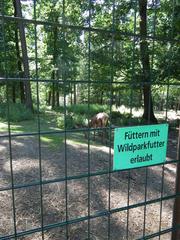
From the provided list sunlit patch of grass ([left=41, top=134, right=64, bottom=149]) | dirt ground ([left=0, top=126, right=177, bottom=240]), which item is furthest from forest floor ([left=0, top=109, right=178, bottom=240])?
sunlit patch of grass ([left=41, top=134, right=64, bottom=149])

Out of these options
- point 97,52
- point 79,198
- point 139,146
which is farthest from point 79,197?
point 97,52

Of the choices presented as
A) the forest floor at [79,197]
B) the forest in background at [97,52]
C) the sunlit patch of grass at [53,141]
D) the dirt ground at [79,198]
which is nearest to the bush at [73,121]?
the forest in background at [97,52]

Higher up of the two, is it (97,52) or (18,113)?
(97,52)

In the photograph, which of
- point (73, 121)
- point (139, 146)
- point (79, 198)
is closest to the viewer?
point (139, 146)

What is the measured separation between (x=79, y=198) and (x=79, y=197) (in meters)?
0.03

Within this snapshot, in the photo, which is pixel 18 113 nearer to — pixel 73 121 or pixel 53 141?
pixel 73 121

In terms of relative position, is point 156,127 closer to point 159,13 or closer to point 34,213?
point 34,213

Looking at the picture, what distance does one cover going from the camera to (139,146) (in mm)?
1762

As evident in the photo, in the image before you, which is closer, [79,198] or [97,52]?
[79,198]

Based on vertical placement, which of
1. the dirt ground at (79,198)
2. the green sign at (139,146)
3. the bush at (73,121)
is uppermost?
the green sign at (139,146)

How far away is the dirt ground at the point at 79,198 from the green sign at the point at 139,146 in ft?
0.34

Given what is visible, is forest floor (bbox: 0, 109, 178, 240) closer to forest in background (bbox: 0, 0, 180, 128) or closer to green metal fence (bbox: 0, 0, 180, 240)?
green metal fence (bbox: 0, 0, 180, 240)

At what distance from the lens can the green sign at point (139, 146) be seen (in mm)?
1702

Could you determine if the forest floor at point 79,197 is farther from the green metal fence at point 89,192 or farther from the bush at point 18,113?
the bush at point 18,113
